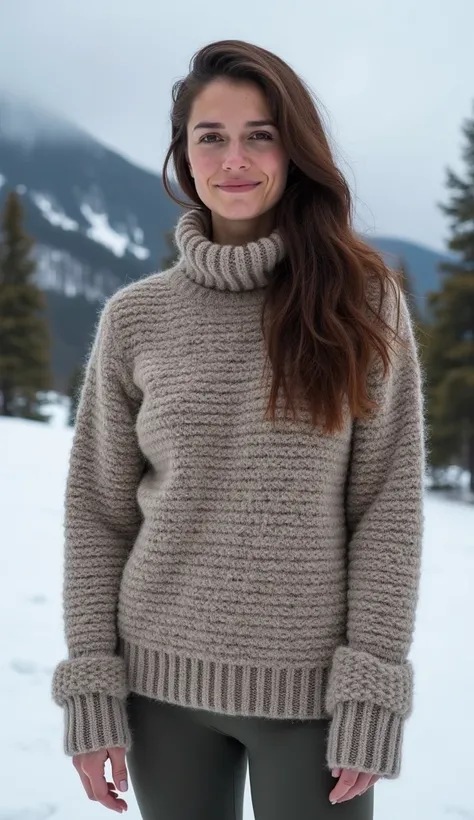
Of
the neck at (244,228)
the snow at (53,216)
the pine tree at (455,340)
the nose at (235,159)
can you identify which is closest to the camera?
the nose at (235,159)

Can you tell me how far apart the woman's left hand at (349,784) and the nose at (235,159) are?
113 centimetres

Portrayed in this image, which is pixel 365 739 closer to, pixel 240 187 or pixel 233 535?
pixel 233 535

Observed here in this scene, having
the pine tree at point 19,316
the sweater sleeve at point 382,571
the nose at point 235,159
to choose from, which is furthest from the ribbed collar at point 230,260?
the pine tree at point 19,316

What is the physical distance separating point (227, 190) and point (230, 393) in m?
0.40

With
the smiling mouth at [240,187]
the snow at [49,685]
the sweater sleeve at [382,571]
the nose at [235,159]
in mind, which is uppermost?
the nose at [235,159]

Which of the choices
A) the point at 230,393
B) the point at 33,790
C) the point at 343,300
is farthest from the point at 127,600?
the point at 33,790

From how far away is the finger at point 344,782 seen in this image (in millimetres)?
1296

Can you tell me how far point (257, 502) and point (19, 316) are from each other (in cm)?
1795

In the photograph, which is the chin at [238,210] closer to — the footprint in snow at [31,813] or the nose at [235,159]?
the nose at [235,159]

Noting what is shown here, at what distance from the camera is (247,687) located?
4.48 feet

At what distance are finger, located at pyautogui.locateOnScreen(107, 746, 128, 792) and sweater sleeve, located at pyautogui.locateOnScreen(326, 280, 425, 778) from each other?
1.48 feet

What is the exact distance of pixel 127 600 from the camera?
1.53 metres

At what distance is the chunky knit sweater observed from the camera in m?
1.35

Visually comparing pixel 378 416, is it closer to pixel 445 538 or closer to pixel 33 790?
pixel 33 790
